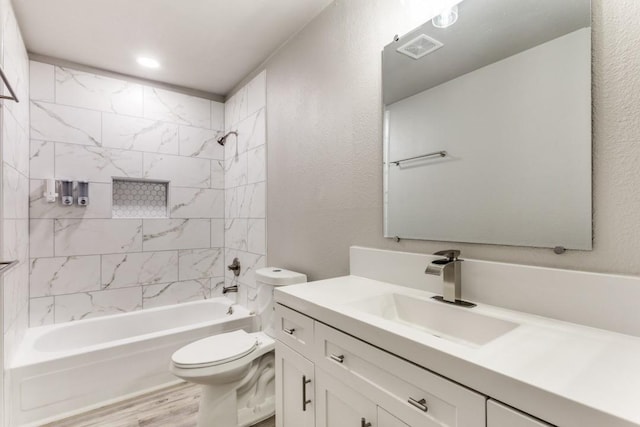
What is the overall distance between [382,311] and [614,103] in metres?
1.03

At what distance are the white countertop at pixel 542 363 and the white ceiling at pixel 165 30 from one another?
6.47 feet

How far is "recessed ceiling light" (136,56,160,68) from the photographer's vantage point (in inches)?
101

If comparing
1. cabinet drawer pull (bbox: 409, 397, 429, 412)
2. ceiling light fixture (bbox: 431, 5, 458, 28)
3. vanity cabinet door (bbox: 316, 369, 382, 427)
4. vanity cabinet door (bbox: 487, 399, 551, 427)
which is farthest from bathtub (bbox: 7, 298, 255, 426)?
ceiling light fixture (bbox: 431, 5, 458, 28)

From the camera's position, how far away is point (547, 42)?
102cm

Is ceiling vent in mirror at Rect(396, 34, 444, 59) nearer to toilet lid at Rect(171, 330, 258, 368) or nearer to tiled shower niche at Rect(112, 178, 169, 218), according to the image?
toilet lid at Rect(171, 330, 258, 368)

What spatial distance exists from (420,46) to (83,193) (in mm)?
2813

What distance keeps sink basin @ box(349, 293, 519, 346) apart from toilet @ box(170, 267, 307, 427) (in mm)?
815

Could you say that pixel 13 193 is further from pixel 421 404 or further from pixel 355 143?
pixel 421 404

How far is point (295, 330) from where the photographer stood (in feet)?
4.34

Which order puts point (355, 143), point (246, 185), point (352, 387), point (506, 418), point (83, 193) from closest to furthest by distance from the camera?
Answer: point (506, 418) < point (352, 387) < point (355, 143) < point (83, 193) < point (246, 185)

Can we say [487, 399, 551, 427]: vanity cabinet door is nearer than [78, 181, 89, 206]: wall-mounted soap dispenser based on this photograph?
Yes

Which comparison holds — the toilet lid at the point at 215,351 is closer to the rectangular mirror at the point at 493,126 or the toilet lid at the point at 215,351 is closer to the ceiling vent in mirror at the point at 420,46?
the rectangular mirror at the point at 493,126

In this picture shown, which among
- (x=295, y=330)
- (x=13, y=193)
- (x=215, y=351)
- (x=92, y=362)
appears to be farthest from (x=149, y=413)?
(x=13, y=193)

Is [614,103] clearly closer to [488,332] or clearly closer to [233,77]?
[488,332]
